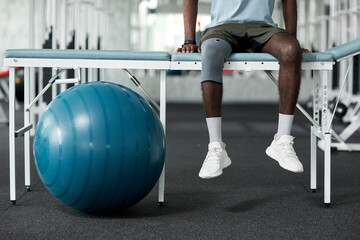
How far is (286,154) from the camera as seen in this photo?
6.55ft

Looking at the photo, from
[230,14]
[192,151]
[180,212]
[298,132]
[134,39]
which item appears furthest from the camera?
[134,39]

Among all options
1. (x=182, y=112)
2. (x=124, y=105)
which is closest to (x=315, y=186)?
(x=124, y=105)

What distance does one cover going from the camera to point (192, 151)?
3.76 metres

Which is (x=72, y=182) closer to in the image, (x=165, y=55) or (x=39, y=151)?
(x=39, y=151)

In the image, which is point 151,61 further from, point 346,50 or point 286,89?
point 346,50

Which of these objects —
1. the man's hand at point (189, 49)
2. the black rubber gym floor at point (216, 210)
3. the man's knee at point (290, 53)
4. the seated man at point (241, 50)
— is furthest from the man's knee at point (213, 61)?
the black rubber gym floor at point (216, 210)

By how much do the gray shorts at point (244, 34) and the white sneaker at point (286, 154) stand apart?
1.43 feet

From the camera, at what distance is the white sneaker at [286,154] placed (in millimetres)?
1954

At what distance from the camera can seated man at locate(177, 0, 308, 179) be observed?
1999 millimetres

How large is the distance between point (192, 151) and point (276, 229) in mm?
2018

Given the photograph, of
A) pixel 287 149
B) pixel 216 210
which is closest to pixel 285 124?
pixel 287 149

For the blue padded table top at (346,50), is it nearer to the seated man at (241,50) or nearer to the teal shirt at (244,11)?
the seated man at (241,50)

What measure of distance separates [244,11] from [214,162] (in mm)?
735

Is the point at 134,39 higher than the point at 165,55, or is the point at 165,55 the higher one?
the point at 134,39
